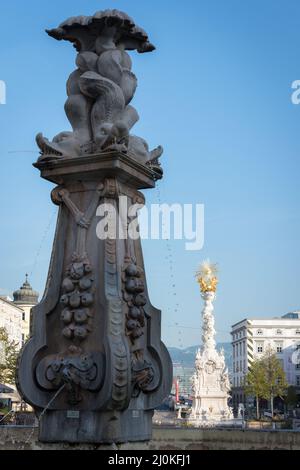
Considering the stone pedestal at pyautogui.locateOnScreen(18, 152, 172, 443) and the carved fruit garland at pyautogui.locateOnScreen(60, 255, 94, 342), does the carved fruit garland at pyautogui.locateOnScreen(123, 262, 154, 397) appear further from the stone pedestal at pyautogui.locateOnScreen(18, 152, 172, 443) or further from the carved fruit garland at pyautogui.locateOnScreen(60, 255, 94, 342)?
the carved fruit garland at pyautogui.locateOnScreen(60, 255, 94, 342)

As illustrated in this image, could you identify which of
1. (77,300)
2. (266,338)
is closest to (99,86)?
(77,300)

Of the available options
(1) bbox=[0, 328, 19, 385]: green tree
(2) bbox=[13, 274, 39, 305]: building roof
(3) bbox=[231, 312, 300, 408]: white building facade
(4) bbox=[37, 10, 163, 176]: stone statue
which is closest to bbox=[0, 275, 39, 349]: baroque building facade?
(2) bbox=[13, 274, 39, 305]: building roof

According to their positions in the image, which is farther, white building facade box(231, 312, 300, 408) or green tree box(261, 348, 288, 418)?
white building facade box(231, 312, 300, 408)

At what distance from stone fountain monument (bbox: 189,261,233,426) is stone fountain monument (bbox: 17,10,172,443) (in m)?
45.1

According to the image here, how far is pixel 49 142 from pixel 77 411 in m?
3.79

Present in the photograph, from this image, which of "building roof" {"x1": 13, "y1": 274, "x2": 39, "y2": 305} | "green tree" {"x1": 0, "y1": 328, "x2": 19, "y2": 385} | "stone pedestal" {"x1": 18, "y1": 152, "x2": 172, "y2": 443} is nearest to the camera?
"stone pedestal" {"x1": 18, "y1": 152, "x2": 172, "y2": 443}

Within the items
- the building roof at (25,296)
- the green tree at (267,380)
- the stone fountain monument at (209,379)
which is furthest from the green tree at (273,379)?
the building roof at (25,296)

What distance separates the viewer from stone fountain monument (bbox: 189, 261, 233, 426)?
182 feet

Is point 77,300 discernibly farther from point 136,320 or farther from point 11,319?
point 11,319

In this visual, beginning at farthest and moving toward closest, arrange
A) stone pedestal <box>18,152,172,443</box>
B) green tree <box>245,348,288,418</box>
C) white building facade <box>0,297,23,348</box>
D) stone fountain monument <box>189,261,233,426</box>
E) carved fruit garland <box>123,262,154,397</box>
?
1. white building facade <box>0,297,23,348</box>
2. green tree <box>245,348,288,418</box>
3. stone fountain monument <box>189,261,233,426</box>
4. carved fruit garland <box>123,262,154,397</box>
5. stone pedestal <box>18,152,172,443</box>

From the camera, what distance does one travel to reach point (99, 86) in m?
10.0

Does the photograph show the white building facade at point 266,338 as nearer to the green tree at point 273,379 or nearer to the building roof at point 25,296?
the green tree at point 273,379

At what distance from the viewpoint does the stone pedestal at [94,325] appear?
8.69 meters

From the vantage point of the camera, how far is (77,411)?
8789 mm
